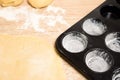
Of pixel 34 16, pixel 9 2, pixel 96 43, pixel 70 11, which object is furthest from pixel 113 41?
pixel 9 2

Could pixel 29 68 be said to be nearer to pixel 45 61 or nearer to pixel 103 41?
pixel 45 61

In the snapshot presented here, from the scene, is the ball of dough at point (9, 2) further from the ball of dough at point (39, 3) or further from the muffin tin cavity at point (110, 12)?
the muffin tin cavity at point (110, 12)

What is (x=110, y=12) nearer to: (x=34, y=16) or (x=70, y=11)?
(x=70, y=11)

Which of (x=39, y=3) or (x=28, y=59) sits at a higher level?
(x=39, y=3)

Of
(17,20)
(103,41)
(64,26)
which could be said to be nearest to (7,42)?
(17,20)

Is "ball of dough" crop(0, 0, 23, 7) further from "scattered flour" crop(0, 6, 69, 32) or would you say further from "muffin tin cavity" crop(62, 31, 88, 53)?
"muffin tin cavity" crop(62, 31, 88, 53)

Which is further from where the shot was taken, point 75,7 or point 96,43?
point 75,7
